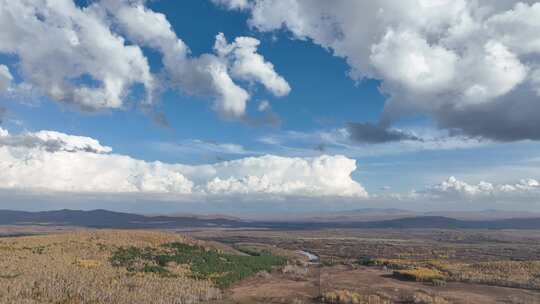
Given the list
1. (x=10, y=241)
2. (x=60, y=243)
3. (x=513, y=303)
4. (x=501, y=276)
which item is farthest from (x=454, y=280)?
(x=10, y=241)

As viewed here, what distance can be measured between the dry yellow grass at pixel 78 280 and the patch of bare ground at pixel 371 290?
16.4 feet

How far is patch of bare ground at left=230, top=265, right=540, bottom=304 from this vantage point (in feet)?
134

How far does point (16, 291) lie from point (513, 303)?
138 feet

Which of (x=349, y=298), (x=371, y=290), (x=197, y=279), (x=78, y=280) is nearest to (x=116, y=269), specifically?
(x=78, y=280)

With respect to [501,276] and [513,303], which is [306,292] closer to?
[513,303]

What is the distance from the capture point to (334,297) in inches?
1570

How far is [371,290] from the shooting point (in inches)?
1807

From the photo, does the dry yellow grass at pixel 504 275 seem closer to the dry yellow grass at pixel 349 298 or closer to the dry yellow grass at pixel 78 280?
the dry yellow grass at pixel 349 298

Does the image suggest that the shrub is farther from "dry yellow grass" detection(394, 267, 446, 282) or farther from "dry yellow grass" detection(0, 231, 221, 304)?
"dry yellow grass" detection(394, 267, 446, 282)

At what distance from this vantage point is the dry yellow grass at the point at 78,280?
36.2 metres

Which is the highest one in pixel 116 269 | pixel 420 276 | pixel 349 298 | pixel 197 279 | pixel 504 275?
pixel 116 269

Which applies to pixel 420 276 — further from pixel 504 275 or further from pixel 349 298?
pixel 349 298

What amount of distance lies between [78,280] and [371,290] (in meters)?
28.3

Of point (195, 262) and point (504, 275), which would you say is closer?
point (504, 275)
